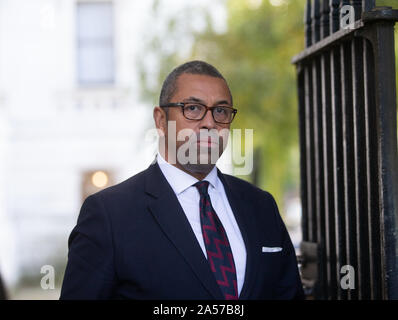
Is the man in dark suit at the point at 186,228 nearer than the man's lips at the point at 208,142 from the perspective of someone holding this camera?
Yes

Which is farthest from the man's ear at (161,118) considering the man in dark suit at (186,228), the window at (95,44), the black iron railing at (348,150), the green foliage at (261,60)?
the window at (95,44)

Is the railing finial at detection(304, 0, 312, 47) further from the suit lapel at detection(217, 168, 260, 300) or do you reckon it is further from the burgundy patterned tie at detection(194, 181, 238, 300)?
the burgundy patterned tie at detection(194, 181, 238, 300)

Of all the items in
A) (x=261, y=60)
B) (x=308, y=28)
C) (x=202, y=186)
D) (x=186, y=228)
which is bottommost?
(x=186, y=228)

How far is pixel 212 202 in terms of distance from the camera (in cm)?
256

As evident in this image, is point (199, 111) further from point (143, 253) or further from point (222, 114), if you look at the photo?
point (143, 253)

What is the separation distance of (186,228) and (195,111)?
451 mm

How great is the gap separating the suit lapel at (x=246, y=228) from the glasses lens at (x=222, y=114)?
0.31 m

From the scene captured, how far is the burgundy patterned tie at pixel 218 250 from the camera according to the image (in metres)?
2.34

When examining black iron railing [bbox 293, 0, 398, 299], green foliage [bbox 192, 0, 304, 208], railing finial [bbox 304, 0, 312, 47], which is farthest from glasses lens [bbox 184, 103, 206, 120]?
green foliage [bbox 192, 0, 304, 208]

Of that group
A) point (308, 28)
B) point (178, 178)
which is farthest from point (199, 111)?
point (308, 28)

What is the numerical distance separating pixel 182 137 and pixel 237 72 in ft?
25.3

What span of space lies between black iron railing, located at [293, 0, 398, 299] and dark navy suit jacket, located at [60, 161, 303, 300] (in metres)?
0.74

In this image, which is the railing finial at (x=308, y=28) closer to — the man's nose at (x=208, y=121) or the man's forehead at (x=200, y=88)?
the man's forehead at (x=200, y=88)

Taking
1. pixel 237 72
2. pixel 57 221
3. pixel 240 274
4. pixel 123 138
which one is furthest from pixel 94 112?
pixel 240 274
